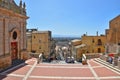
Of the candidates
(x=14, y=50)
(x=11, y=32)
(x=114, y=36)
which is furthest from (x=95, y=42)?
(x=11, y=32)

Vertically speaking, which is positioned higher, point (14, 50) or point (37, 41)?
point (37, 41)

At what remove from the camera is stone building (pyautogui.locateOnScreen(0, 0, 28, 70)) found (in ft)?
68.1

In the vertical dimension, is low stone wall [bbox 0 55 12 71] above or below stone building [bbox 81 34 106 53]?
below

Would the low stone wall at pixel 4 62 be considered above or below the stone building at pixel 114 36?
below

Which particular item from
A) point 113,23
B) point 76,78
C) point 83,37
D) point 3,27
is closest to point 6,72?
point 3,27

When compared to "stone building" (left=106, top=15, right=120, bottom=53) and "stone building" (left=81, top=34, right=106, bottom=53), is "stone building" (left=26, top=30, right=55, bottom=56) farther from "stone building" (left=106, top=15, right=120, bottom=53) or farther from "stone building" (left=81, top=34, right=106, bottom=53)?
"stone building" (left=106, top=15, right=120, bottom=53)

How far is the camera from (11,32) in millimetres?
23234

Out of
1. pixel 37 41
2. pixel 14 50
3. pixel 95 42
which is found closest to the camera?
pixel 14 50

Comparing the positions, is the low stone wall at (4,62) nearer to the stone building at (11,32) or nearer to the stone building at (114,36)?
the stone building at (11,32)

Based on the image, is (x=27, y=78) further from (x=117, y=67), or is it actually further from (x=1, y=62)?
(x=117, y=67)

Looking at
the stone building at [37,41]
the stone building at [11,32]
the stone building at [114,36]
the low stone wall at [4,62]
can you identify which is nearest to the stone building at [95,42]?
Result: the stone building at [37,41]

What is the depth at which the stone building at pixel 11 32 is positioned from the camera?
2075 cm

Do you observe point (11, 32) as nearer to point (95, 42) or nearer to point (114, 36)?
point (114, 36)

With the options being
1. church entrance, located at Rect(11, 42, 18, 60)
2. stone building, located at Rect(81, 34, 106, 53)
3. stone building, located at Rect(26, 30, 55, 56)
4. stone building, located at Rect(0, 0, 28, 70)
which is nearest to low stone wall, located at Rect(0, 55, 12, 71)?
stone building, located at Rect(0, 0, 28, 70)
